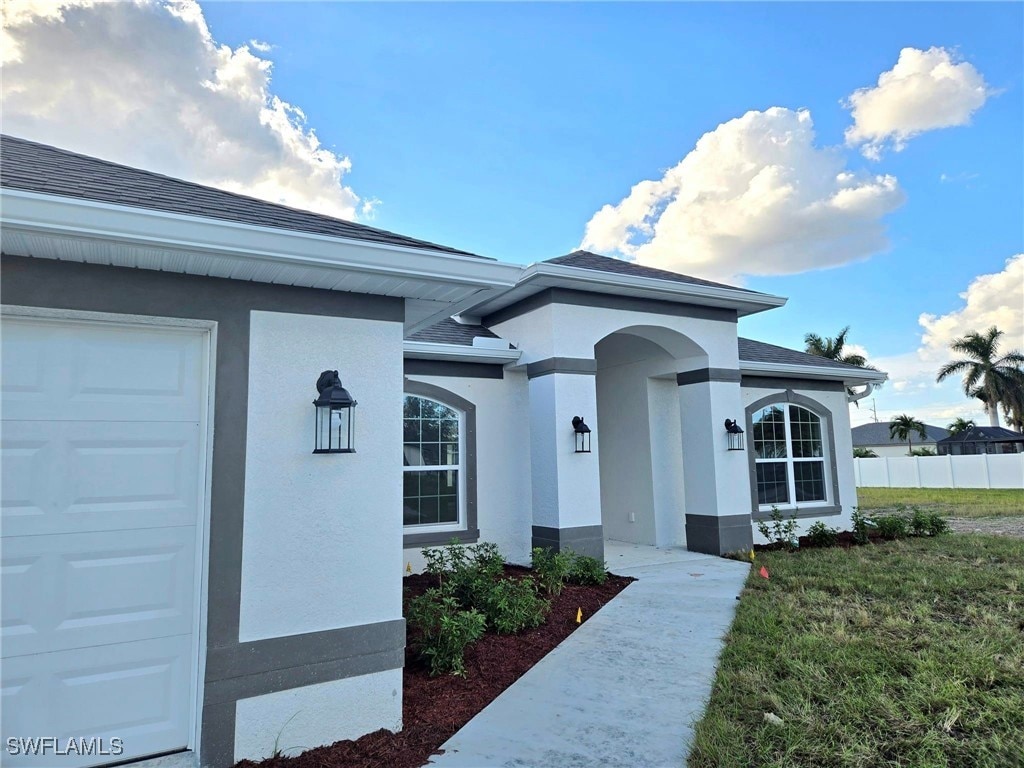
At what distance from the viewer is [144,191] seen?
351 cm

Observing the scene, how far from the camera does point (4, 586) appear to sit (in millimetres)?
2959

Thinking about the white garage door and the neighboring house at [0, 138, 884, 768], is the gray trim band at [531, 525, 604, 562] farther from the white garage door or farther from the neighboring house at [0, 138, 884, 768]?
the white garage door

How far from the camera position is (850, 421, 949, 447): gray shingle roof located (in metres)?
49.9

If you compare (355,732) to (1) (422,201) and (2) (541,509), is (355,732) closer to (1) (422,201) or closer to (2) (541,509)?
(2) (541,509)

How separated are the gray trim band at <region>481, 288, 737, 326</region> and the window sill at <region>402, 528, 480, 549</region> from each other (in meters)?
3.39

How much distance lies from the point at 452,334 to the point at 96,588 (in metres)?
6.25

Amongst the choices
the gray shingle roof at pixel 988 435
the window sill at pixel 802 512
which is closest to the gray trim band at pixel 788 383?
the window sill at pixel 802 512

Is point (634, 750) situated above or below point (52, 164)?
below

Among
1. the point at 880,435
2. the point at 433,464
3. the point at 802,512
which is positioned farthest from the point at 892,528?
the point at 880,435

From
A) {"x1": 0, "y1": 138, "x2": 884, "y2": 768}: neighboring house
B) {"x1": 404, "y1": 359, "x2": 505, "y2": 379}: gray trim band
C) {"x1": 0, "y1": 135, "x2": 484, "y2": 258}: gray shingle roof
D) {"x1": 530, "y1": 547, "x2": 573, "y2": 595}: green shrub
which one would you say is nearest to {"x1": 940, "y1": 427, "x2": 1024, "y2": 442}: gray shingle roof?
{"x1": 404, "y1": 359, "x2": 505, "y2": 379}: gray trim band

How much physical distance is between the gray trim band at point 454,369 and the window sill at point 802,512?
222 inches

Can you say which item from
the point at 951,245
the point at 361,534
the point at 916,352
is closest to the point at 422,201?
the point at 361,534

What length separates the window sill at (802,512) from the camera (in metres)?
10.8

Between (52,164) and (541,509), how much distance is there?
6.50 meters
